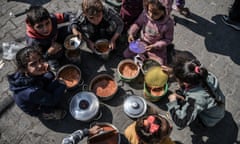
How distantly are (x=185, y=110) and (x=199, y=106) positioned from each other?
0.66 ft

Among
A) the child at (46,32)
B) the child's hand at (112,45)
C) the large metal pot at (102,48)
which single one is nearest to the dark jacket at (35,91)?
the child at (46,32)

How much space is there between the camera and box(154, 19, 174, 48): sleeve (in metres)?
4.89

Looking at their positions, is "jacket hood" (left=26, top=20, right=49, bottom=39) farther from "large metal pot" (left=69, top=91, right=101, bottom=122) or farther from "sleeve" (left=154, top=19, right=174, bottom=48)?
"sleeve" (left=154, top=19, right=174, bottom=48)

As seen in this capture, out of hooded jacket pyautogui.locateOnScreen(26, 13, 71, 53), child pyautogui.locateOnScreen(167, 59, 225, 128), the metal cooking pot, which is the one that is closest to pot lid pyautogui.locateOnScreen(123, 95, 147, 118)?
child pyautogui.locateOnScreen(167, 59, 225, 128)

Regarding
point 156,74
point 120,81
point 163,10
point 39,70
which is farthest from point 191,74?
point 39,70

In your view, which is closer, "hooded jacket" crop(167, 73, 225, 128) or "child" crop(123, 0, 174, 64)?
"hooded jacket" crop(167, 73, 225, 128)

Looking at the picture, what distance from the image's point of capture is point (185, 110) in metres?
4.18

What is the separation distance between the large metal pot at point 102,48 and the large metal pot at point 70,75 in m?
0.47

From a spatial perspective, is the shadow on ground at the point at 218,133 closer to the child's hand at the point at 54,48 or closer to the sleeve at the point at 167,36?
the sleeve at the point at 167,36

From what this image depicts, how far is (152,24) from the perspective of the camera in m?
4.97

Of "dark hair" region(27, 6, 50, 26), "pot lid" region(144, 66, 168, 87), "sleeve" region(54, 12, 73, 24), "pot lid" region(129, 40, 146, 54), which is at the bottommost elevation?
"pot lid" region(144, 66, 168, 87)

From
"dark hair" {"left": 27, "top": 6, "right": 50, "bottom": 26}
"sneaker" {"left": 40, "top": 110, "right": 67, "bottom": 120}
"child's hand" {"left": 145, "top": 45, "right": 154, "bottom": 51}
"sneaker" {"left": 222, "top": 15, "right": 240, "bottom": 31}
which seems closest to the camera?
"dark hair" {"left": 27, "top": 6, "right": 50, "bottom": 26}

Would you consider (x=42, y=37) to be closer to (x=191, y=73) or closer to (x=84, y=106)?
(x=84, y=106)

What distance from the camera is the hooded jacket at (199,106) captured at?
406cm
